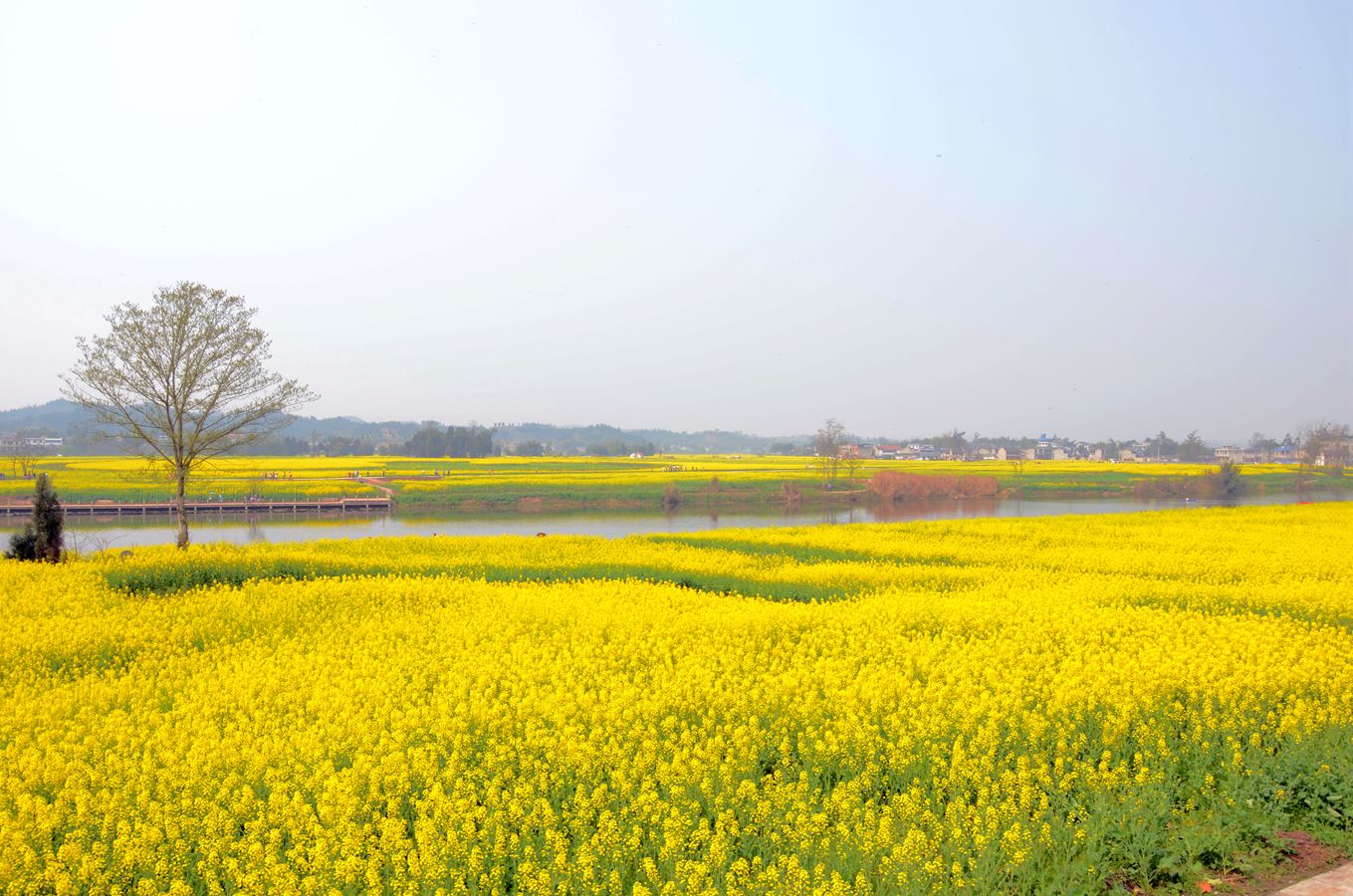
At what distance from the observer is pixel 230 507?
5084 cm

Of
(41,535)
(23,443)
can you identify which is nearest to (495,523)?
(41,535)

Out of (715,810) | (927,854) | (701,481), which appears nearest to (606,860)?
(715,810)

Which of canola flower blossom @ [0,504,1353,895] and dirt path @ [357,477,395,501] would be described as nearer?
canola flower blossom @ [0,504,1353,895]

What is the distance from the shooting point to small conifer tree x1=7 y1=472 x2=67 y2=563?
17406mm

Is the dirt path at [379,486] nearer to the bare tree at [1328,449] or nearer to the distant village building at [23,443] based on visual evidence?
the distant village building at [23,443]

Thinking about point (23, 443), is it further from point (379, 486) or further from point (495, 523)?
point (495, 523)

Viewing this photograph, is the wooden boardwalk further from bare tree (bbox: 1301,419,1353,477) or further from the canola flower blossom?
bare tree (bbox: 1301,419,1353,477)

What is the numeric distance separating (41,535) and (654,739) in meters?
16.5

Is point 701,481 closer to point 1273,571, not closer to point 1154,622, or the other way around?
point 1273,571

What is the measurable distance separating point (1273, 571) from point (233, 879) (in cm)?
1907

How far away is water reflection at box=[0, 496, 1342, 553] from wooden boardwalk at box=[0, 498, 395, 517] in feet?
2.67

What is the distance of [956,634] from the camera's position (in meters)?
11.1

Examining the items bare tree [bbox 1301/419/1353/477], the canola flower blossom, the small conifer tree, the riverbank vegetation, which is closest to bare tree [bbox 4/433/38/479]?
the riverbank vegetation

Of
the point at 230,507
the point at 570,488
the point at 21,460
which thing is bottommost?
the point at 230,507
